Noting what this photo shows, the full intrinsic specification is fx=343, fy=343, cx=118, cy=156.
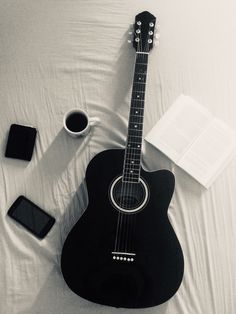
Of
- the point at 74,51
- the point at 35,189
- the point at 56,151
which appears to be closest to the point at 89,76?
the point at 74,51

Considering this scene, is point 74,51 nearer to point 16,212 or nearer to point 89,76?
point 89,76

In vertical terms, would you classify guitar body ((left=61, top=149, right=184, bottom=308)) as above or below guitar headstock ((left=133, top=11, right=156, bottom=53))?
below

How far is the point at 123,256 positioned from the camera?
0.98 m

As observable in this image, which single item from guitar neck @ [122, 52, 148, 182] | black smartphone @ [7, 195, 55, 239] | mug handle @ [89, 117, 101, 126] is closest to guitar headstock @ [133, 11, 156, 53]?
guitar neck @ [122, 52, 148, 182]

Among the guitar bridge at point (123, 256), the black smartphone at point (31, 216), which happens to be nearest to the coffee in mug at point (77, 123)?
the black smartphone at point (31, 216)

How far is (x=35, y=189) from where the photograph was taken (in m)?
1.09

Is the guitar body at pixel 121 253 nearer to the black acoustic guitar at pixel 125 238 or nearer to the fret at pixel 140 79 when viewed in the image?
the black acoustic guitar at pixel 125 238

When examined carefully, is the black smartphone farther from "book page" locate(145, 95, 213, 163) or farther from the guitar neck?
"book page" locate(145, 95, 213, 163)

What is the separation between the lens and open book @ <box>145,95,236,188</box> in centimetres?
111

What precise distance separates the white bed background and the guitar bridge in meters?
0.17

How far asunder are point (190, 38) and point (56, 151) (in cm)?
61

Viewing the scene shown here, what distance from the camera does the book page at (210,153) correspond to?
1104 millimetres

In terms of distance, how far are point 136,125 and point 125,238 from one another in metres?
0.33

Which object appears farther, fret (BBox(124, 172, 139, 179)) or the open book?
the open book
